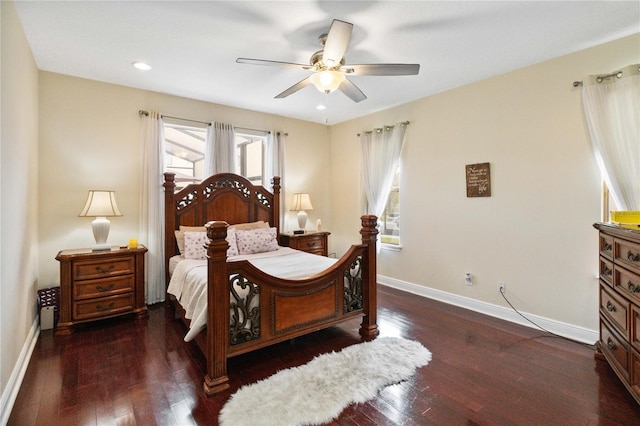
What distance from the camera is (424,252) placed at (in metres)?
4.20

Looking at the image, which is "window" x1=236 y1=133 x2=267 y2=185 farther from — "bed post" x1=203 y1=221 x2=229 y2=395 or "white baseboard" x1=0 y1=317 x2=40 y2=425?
"white baseboard" x1=0 y1=317 x2=40 y2=425

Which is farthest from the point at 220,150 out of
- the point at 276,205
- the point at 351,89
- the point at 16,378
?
the point at 16,378

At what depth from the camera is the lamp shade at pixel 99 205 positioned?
3166mm

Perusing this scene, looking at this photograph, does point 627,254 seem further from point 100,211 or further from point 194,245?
point 100,211

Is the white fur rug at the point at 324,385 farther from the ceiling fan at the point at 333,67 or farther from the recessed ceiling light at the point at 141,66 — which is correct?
the recessed ceiling light at the point at 141,66

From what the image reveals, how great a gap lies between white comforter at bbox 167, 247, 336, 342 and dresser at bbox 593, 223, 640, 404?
2187mm

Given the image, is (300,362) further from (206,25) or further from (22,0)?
(22,0)

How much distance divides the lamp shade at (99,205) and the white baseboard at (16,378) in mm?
1138

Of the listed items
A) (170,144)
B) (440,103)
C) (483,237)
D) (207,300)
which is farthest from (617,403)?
(170,144)

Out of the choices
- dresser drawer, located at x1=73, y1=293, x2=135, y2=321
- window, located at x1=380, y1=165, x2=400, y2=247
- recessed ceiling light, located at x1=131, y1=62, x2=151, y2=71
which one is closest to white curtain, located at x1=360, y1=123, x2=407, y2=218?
window, located at x1=380, y1=165, x2=400, y2=247

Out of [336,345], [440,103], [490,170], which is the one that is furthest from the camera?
[440,103]

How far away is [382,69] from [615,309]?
95.1 inches

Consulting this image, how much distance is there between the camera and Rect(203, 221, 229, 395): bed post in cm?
211

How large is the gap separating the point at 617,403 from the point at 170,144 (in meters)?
5.02
